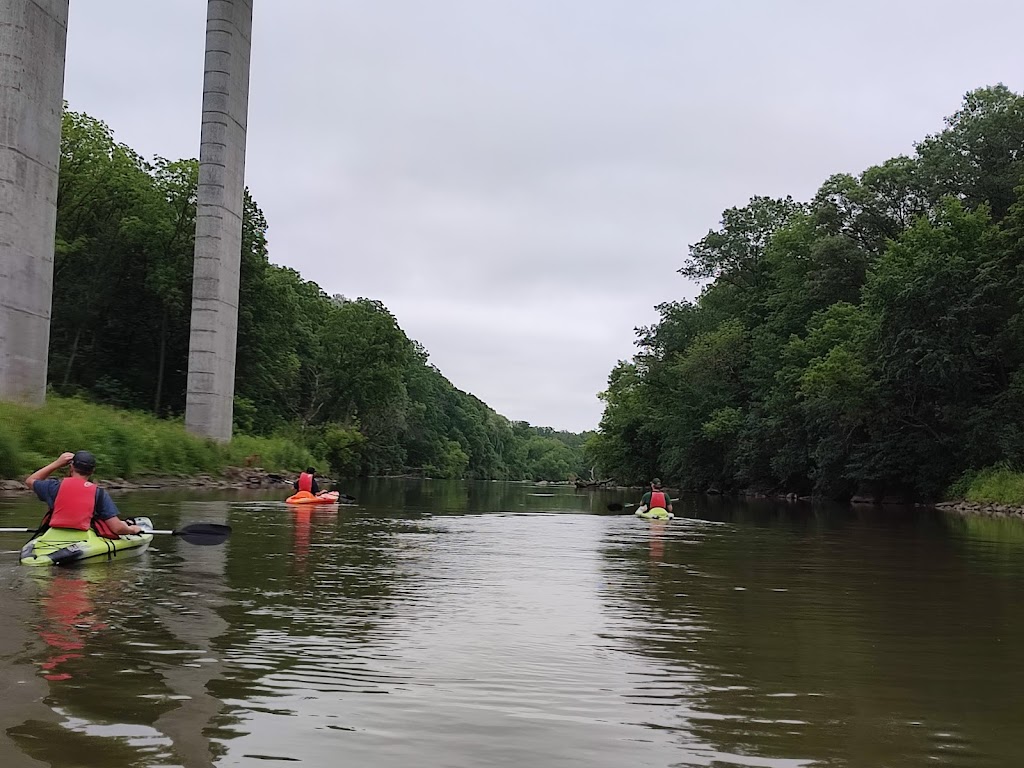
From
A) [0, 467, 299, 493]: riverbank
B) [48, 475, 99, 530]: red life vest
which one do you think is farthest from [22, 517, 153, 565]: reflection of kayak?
[0, 467, 299, 493]: riverbank

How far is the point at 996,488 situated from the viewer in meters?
39.5

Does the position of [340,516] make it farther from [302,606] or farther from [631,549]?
[302,606]

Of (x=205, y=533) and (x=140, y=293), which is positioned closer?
(x=205, y=533)

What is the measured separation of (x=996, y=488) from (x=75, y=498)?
3755 centimetres

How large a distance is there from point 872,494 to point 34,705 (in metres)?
51.3

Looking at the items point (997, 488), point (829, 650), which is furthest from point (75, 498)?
point (997, 488)

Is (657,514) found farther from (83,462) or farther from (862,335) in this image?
(862,335)

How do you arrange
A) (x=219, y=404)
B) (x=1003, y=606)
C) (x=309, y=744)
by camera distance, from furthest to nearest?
(x=219, y=404) → (x=1003, y=606) → (x=309, y=744)

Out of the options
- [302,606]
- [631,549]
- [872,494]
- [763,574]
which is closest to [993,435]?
[872,494]

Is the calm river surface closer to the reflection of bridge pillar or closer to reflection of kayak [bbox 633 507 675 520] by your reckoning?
the reflection of bridge pillar

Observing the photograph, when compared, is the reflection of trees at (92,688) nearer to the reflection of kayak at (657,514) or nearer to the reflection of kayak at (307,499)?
the reflection of kayak at (307,499)

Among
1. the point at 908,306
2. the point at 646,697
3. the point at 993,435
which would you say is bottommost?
the point at 646,697

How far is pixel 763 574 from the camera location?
1318 centimetres

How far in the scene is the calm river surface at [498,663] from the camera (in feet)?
16.0
